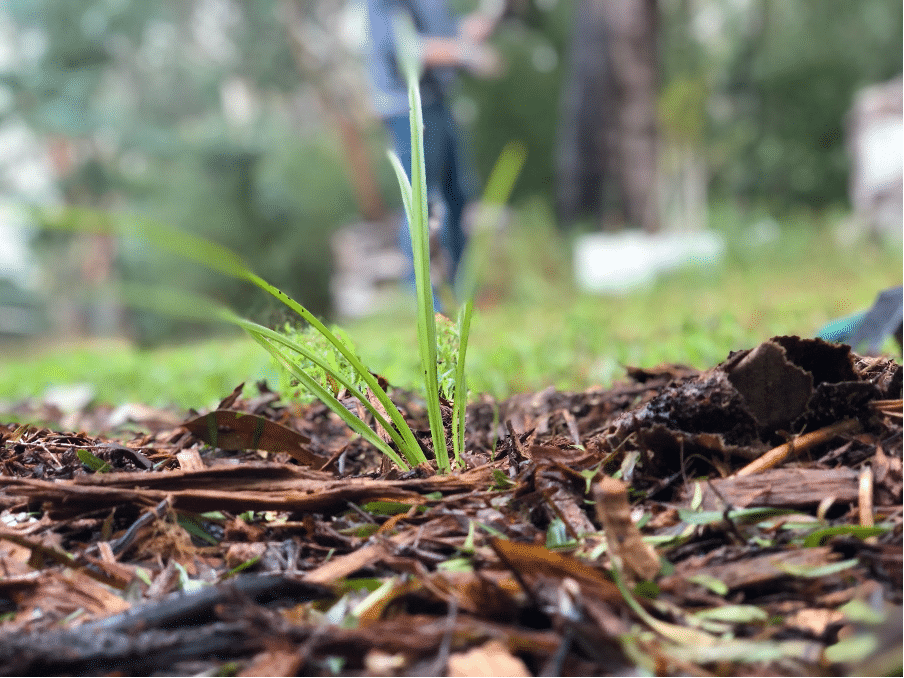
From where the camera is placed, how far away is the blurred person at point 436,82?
188 inches

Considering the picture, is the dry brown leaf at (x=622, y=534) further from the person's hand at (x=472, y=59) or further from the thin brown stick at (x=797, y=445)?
the person's hand at (x=472, y=59)

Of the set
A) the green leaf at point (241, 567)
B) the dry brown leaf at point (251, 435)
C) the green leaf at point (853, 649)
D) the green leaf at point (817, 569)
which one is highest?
the dry brown leaf at point (251, 435)

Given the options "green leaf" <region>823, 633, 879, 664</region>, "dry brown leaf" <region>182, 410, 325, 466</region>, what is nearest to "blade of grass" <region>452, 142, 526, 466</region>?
"dry brown leaf" <region>182, 410, 325, 466</region>

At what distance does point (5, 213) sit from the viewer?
90cm

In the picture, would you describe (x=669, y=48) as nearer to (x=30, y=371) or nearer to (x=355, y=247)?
(x=355, y=247)

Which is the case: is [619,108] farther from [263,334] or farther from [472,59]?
[263,334]

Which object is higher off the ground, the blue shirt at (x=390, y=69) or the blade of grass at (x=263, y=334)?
the blue shirt at (x=390, y=69)

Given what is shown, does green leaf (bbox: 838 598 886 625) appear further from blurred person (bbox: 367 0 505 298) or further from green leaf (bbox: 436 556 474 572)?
blurred person (bbox: 367 0 505 298)

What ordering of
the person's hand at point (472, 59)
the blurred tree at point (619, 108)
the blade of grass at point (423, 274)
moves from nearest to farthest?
the blade of grass at point (423, 274) → the person's hand at point (472, 59) → the blurred tree at point (619, 108)

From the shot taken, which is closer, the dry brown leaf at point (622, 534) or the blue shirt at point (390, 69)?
the dry brown leaf at point (622, 534)

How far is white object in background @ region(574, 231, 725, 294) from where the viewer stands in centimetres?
675

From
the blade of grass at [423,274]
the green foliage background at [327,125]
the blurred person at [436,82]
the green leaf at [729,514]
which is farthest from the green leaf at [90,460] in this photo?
the green foliage background at [327,125]

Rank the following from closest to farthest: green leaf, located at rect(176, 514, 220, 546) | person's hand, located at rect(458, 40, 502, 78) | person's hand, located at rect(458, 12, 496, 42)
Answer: green leaf, located at rect(176, 514, 220, 546), person's hand, located at rect(458, 40, 502, 78), person's hand, located at rect(458, 12, 496, 42)

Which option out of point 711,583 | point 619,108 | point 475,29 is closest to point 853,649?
point 711,583
